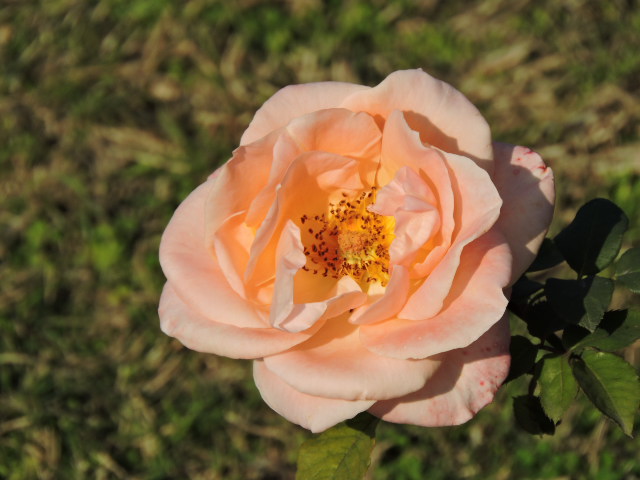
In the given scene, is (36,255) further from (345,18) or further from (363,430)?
(363,430)

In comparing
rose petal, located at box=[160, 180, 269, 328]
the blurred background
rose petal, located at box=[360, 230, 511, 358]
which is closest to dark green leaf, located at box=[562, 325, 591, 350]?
rose petal, located at box=[360, 230, 511, 358]

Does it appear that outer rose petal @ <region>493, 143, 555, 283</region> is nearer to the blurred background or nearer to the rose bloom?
the rose bloom

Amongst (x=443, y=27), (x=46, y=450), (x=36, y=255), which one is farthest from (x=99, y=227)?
(x=443, y=27)

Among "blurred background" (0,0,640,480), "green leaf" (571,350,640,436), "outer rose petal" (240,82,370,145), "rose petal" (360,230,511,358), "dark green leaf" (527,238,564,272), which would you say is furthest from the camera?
"blurred background" (0,0,640,480)

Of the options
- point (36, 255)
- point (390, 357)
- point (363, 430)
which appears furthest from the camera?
point (36, 255)

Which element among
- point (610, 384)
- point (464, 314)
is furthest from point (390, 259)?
point (610, 384)
